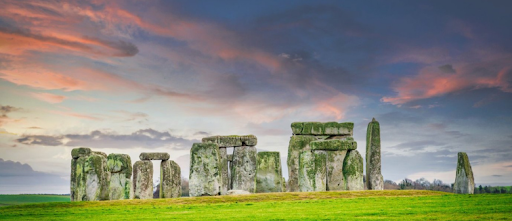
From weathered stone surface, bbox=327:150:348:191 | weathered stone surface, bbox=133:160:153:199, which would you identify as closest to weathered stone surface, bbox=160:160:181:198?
weathered stone surface, bbox=133:160:153:199

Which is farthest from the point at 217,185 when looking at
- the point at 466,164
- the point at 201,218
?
the point at 466,164

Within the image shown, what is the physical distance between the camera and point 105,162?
1069 inches

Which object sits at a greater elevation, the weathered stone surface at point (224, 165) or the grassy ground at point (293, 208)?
the weathered stone surface at point (224, 165)

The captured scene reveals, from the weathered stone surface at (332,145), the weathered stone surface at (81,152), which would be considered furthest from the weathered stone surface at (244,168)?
the weathered stone surface at (81,152)

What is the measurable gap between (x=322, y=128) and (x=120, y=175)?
Answer: 11.5 metres

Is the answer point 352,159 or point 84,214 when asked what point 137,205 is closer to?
point 84,214

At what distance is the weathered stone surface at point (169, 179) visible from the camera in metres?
30.0

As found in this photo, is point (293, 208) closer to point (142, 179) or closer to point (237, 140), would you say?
point (237, 140)

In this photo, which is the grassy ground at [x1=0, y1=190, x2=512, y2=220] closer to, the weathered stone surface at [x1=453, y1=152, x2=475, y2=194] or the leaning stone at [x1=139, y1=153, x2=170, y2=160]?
the weathered stone surface at [x1=453, y1=152, x2=475, y2=194]

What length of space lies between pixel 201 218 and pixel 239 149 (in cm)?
1288

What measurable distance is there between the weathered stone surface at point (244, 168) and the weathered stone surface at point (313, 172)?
11.3 ft

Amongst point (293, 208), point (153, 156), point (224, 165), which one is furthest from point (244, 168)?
point (293, 208)

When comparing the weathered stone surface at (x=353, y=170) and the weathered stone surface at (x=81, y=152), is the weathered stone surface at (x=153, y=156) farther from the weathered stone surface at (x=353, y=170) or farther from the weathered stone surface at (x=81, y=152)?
the weathered stone surface at (x=353, y=170)

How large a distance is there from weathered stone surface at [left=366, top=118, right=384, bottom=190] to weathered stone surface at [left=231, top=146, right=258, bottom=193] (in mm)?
6521
